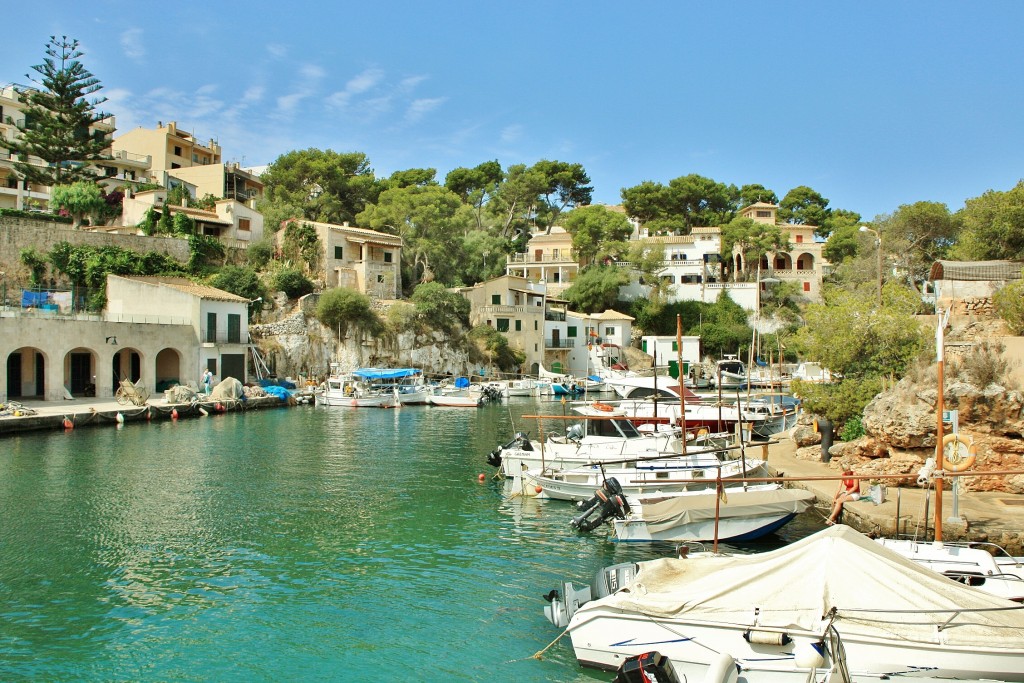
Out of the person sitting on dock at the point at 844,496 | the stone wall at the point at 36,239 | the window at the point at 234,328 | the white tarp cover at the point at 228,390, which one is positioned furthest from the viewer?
the stone wall at the point at 36,239

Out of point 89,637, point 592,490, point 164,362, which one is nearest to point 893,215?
point 592,490

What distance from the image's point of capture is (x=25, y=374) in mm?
39562

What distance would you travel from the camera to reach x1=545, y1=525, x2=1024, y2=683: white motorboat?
28.5ft

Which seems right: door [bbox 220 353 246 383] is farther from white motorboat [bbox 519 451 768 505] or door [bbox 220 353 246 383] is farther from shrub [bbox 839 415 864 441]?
shrub [bbox 839 415 864 441]

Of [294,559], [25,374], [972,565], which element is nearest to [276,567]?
[294,559]

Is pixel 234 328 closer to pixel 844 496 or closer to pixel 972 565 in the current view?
pixel 844 496

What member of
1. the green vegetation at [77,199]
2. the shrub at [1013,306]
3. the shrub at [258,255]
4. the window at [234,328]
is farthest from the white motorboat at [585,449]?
the green vegetation at [77,199]

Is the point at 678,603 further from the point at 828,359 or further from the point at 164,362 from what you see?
the point at 164,362

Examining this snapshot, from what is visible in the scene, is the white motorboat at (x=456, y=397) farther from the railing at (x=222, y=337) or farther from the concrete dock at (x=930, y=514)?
the concrete dock at (x=930, y=514)

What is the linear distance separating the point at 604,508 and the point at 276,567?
7.39 metres

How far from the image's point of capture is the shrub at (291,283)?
53000mm

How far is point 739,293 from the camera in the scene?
2808 inches

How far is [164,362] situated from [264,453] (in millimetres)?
22053

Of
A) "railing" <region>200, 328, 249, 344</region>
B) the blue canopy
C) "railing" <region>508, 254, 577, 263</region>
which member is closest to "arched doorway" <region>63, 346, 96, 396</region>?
"railing" <region>200, 328, 249, 344</region>
